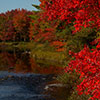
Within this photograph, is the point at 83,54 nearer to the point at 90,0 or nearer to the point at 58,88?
the point at 90,0

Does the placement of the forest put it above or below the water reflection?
above

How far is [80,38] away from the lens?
23.3m

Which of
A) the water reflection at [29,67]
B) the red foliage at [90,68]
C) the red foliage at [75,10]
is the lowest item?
the water reflection at [29,67]

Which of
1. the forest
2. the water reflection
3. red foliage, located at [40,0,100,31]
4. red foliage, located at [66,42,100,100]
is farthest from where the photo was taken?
the water reflection

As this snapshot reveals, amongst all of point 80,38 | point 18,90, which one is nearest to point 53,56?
point 80,38

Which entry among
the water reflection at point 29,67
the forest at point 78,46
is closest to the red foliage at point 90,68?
the forest at point 78,46

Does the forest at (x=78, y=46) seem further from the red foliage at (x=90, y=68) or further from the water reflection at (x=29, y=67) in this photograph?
the water reflection at (x=29, y=67)

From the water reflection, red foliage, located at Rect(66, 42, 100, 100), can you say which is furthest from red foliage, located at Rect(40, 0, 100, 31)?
the water reflection

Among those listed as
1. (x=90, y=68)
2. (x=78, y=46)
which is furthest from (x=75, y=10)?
(x=78, y=46)

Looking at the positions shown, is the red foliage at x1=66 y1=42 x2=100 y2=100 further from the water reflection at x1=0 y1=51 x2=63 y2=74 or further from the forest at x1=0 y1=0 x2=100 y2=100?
the water reflection at x1=0 y1=51 x2=63 y2=74

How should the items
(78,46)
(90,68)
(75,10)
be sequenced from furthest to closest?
(78,46), (75,10), (90,68)

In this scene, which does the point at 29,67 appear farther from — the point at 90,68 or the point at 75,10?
the point at 90,68

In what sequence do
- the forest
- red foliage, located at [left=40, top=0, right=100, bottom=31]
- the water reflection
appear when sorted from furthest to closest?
the water reflection
red foliage, located at [left=40, top=0, right=100, bottom=31]
the forest

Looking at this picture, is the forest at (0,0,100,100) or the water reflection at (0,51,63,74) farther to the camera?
the water reflection at (0,51,63,74)
